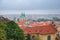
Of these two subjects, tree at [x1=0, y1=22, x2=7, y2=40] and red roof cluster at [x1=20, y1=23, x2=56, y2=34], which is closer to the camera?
tree at [x1=0, y1=22, x2=7, y2=40]

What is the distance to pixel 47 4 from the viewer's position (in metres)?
5.76

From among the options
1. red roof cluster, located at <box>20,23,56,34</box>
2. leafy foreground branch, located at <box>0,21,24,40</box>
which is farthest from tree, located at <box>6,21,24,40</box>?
red roof cluster, located at <box>20,23,56,34</box>

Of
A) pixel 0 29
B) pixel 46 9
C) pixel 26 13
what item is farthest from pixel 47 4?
pixel 0 29

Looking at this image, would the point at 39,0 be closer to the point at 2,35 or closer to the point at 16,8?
the point at 16,8

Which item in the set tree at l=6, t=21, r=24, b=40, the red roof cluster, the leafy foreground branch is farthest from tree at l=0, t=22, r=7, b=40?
the red roof cluster

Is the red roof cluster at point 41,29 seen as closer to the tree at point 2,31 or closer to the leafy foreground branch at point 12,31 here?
the leafy foreground branch at point 12,31

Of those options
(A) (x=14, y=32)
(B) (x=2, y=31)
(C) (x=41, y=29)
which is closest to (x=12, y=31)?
(A) (x=14, y=32)

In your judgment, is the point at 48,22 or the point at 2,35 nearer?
the point at 2,35

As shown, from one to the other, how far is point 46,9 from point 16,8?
725 millimetres

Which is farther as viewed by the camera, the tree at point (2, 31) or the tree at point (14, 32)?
the tree at point (14, 32)

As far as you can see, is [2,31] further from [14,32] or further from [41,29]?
[41,29]

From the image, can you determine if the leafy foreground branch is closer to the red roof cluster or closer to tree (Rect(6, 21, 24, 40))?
tree (Rect(6, 21, 24, 40))

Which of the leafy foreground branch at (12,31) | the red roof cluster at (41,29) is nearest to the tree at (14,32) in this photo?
the leafy foreground branch at (12,31)

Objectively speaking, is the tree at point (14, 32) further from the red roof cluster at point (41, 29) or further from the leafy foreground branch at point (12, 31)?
the red roof cluster at point (41, 29)
